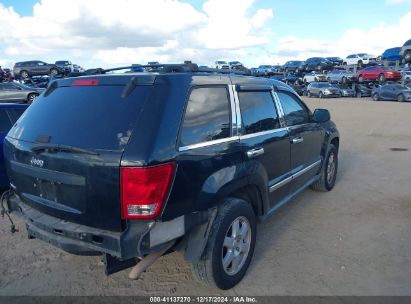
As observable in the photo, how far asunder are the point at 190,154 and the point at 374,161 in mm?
6690

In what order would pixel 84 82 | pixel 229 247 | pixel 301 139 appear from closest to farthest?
pixel 84 82 → pixel 229 247 → pixel 301 139

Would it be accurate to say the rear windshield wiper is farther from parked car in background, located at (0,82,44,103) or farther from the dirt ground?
parked car in background, located at (0,82,44,103)

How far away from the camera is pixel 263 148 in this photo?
11.5ft

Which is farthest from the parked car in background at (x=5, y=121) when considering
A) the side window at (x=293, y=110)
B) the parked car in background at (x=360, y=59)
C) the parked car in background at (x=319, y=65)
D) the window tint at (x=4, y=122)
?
the parked car in background at (x=319, y=65)

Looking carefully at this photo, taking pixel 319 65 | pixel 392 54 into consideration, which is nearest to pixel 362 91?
pixel 392 54

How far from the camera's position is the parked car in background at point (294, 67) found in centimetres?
5417

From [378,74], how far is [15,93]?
3159 cm

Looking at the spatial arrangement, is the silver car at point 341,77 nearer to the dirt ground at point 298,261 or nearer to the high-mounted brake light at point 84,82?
the dirt ground at point 298,261

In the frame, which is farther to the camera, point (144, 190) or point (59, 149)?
point (59, 149)

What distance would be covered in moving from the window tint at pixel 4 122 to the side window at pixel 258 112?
3935mm

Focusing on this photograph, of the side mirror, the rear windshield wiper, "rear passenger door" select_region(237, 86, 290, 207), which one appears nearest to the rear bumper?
the rear windshield wiper

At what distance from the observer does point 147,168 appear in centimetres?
241

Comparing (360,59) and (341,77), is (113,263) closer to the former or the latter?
(341,77)

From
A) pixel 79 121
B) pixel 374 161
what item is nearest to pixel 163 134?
pixel 79 121
